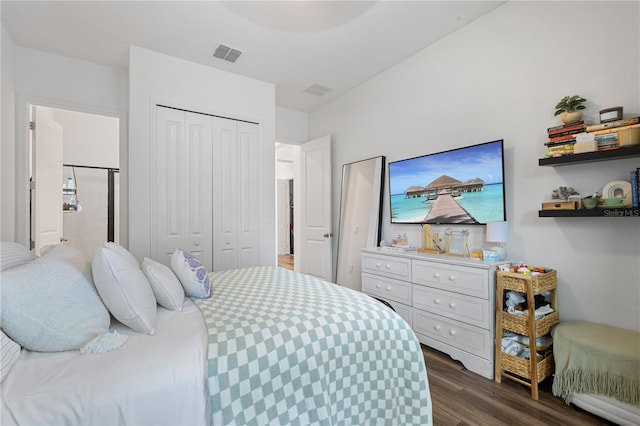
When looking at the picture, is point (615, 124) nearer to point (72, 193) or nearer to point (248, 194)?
point (248, 194)

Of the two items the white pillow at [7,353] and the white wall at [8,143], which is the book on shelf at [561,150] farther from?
the white wall at [8,143]

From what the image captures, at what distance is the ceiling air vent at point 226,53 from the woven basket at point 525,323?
337cm

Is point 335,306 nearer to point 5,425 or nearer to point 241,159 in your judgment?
point 5,425

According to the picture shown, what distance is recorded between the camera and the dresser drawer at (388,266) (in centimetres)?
276

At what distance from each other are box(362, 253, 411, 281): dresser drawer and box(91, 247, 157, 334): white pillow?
209 centimetres

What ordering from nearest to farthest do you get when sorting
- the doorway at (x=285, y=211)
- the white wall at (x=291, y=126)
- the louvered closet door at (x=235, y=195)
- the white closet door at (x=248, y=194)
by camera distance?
the louvered closet door at (x=235, y=195)
the white closet door at (x=248, y=194)
the white wall at (x=291, y=126)
the doorway at (x=285, y=211)

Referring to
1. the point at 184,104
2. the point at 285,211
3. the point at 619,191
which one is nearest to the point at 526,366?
the point at 619,191

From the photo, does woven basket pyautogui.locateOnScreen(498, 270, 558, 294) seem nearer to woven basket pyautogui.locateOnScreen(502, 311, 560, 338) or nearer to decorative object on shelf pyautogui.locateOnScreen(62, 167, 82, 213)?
woven basket pyautogui.locateOnScreen(502, 311, 560, 338)

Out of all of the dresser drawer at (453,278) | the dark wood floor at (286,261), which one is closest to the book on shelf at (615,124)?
the dresser drawer at (453,278)

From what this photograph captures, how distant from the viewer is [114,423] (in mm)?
917

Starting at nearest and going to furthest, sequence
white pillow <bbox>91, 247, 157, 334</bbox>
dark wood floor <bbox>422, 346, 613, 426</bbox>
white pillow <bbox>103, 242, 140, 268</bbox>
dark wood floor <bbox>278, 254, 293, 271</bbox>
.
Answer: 1. white pillow <bbox>91, 247, 157, 334</bbox>
2. white pillow <bbox>103, 242, 140, 268</bbox>
3. dark wood floor <bbox>422, 346, 613, 426</bbox>
4. dark wood floor <bbox>278, 254, 293, 271</bbox>

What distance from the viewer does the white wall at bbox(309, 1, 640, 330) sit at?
1893 millimetres

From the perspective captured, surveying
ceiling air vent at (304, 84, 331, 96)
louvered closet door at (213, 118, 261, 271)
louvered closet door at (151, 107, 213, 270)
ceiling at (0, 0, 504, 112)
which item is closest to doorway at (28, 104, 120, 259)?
ceiling at (0, 0, 504, 112)

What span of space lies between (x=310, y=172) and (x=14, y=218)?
3.37 meters
